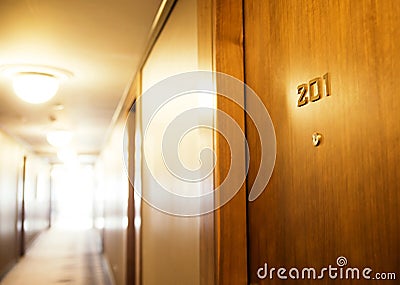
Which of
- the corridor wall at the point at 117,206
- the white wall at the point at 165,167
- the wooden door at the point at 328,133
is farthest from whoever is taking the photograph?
the corridor wall at the point at 117,206

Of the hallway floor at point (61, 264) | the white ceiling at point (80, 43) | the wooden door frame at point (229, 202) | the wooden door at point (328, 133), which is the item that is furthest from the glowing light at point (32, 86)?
the hallway floor at point (61, 264)

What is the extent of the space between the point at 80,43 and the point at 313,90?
223 centimetres

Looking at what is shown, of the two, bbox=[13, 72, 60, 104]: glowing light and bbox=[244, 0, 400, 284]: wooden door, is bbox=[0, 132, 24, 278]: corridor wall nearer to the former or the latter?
bbox=[13, 72, 60, 104]: glowing light

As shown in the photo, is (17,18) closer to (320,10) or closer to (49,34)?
(49,34)

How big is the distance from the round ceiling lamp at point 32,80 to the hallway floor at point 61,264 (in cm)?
348

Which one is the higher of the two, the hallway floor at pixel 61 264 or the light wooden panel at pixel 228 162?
the light wooden panel at pixel 228 162

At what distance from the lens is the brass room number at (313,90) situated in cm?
109

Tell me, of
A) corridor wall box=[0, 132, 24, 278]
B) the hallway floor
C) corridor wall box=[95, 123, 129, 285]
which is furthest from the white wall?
corridor wall box=[0, 132, 24, 278]

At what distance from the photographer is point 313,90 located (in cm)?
115

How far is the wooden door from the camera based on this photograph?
2.89 ft

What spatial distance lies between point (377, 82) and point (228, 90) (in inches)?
25.8

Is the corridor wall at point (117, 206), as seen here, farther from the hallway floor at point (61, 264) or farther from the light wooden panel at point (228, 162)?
the light wooden panel at point (228, 162)

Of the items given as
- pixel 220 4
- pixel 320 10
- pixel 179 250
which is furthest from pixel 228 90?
pixel 179 250

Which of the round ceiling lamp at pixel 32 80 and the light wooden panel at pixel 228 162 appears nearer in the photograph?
the light wooden panel at pixel 228 162
